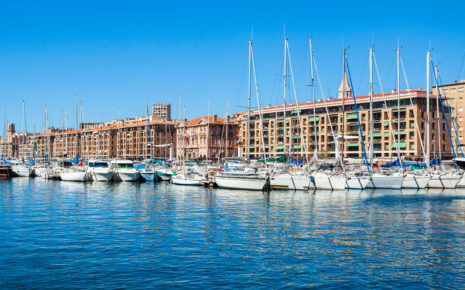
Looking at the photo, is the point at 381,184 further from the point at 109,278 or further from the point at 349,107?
the point at 349,107

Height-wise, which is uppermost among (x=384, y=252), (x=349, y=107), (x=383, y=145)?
(x=349, y=107)

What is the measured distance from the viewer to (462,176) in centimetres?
6419

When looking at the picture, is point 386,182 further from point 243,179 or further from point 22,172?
point 22,172

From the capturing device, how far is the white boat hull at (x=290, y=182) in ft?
195

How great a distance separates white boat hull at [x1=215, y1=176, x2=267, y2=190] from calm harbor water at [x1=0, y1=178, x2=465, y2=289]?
12008 mm

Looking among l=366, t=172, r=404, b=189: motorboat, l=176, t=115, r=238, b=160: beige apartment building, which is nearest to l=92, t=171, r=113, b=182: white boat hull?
l=366, t=172, r=404, b=189: motorboat

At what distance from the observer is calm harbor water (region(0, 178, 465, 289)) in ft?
66.6

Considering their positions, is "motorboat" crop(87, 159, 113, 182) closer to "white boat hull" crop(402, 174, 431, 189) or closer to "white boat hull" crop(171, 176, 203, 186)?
"white boat hull" crop(171, 176, 203, 186)

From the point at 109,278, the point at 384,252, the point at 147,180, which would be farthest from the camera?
the point at 147,180

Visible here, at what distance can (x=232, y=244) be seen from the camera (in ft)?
88.1

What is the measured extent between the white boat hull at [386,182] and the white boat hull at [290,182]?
876 centimetres

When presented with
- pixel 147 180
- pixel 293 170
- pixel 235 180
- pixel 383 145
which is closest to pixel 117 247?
pixel 235 180

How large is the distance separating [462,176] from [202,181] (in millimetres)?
33578

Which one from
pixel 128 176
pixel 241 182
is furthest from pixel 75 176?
pixel 241 182
